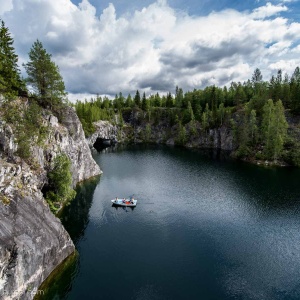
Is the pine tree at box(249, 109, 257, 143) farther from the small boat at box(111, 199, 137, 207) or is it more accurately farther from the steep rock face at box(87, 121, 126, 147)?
the steep rock face at box(87, 121, 126, 147)

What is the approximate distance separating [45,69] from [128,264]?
4796cm

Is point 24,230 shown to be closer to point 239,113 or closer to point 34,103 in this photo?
point 34,103

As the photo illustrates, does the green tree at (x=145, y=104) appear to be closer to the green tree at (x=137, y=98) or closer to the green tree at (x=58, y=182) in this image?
the green tree at (x=137, y=98)

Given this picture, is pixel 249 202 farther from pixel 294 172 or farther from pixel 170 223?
pixel 294 172

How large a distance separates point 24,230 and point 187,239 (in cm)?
2637

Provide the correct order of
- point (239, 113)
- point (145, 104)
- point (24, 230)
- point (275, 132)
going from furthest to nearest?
point (145, 104) → point (239, 113) → point (275, 132) → point (24, 230)

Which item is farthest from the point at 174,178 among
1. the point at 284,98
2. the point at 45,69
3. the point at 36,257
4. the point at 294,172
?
the point at 284,98

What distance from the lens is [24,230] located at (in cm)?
2958

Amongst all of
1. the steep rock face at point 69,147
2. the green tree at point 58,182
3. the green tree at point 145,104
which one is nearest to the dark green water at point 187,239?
the green tree at point 58,182

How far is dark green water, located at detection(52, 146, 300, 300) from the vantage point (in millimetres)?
31406

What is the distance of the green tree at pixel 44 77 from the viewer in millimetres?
56688

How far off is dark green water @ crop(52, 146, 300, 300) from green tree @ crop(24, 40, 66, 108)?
26.5m

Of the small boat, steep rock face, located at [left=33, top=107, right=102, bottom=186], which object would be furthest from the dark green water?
steep rock face, located at [left=33, top=107, right=102, bottom=186]

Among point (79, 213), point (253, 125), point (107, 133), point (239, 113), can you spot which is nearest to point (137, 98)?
point (107, 133)
